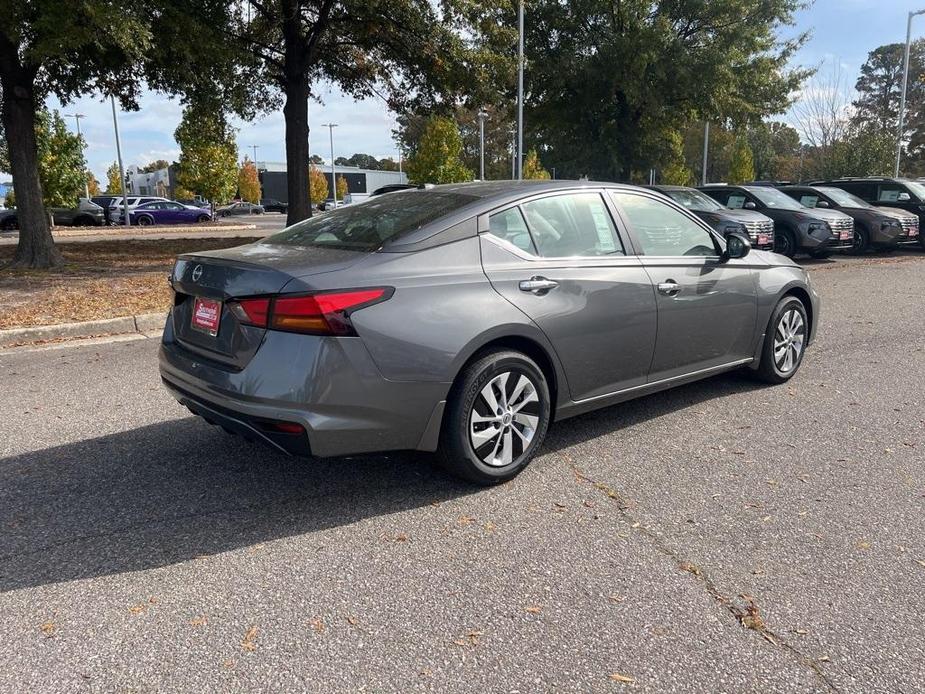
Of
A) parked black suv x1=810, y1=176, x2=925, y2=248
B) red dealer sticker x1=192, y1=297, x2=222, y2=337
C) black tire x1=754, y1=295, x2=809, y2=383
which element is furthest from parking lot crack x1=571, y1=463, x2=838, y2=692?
parked black suv x1=810, y1=176, x2=925, y2=248

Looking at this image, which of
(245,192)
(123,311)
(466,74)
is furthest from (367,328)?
(245,192)

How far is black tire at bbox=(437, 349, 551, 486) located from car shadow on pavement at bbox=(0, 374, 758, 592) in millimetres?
201

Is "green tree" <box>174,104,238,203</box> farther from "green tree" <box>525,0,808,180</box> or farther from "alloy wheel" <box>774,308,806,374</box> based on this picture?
"alloy wheel" <box>774,308,806,374</box>

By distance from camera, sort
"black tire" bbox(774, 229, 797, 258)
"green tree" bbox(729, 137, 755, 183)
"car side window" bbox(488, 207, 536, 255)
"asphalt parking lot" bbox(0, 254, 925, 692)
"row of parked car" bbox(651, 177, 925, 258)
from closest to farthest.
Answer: "asphalt parking lot" bbox(0, 254, 925, 692), "car side window" bbox(488, 207, 536, 255), "row of parked car" bbox(651, 177, 925, 258), "black tire" bbox(774, 229, 797, 258), "green tree" bbox(729, 137, 755, 183)

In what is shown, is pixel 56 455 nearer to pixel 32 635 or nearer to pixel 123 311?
pixel 32 635

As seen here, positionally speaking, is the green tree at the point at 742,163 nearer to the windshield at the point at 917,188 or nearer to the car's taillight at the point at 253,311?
the windshield at the point at 917,188

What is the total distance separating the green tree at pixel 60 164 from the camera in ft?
106

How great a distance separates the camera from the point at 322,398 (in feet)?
10.6

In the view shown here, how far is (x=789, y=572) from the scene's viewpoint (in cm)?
300

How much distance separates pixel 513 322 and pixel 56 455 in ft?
8.94

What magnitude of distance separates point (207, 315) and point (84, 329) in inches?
202

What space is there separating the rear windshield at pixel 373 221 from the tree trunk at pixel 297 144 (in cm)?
1215

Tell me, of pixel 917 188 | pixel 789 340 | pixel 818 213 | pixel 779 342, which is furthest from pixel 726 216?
pixel 779 342

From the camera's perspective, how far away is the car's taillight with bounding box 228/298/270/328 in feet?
10.8
